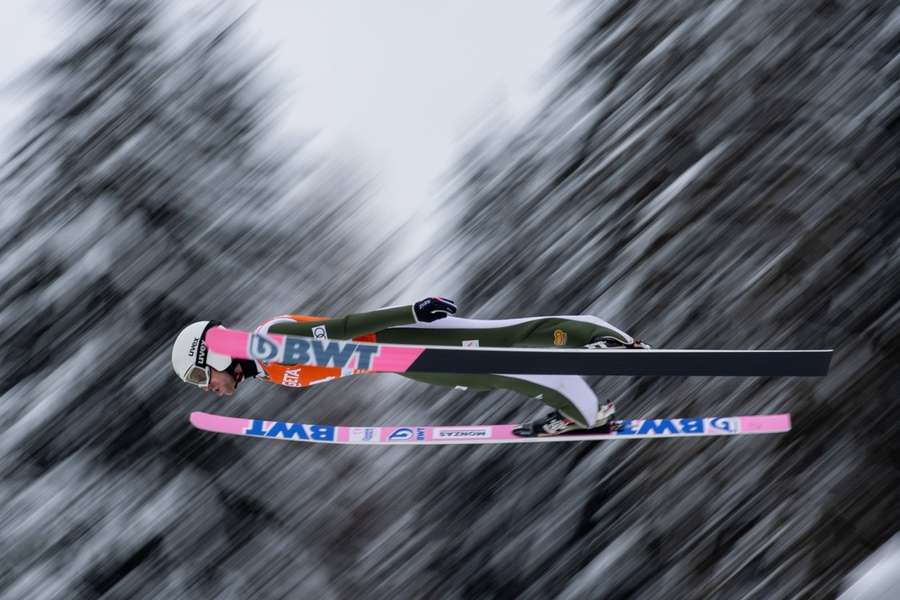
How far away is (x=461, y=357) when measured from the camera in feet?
11.3

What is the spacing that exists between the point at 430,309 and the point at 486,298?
10.3 ft

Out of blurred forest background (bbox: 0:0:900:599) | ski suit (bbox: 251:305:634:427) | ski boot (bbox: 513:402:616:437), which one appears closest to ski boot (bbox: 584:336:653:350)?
ski suit (bbox: 251:305:634:427)

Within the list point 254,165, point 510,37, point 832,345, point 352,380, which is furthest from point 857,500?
point 510,37

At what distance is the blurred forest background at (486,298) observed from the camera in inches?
227

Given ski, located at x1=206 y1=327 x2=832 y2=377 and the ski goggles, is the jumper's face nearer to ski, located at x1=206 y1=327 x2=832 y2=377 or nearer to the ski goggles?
the ski goggles

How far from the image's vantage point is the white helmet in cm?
371

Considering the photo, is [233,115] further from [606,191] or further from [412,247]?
[606,191]

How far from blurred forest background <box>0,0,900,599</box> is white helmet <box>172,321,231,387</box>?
2.79 metres

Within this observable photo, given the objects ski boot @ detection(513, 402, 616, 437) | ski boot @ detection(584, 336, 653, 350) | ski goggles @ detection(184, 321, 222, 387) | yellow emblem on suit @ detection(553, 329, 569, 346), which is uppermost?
ski goggles @ detection(184, 321, 222, 387)

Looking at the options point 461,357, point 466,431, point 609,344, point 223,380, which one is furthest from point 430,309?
point 466,431

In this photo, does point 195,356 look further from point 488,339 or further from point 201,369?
point 488,339

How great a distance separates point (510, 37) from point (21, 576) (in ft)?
33.0

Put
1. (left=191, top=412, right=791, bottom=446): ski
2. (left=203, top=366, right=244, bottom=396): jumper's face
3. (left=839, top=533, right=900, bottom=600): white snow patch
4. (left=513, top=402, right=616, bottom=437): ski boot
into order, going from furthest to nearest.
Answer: (left=839, top=533, right=900, bottom=600): white snow patch, (left=191, top=412, right=791, bottom=446): ski, (left=513, top=402, right=616, bottom=437): ski boot, (left=203, top=366, right=244, bottom=396): jumper's face

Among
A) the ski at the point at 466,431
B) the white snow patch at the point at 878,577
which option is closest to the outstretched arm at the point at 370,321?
the ski at the point at 466,431
